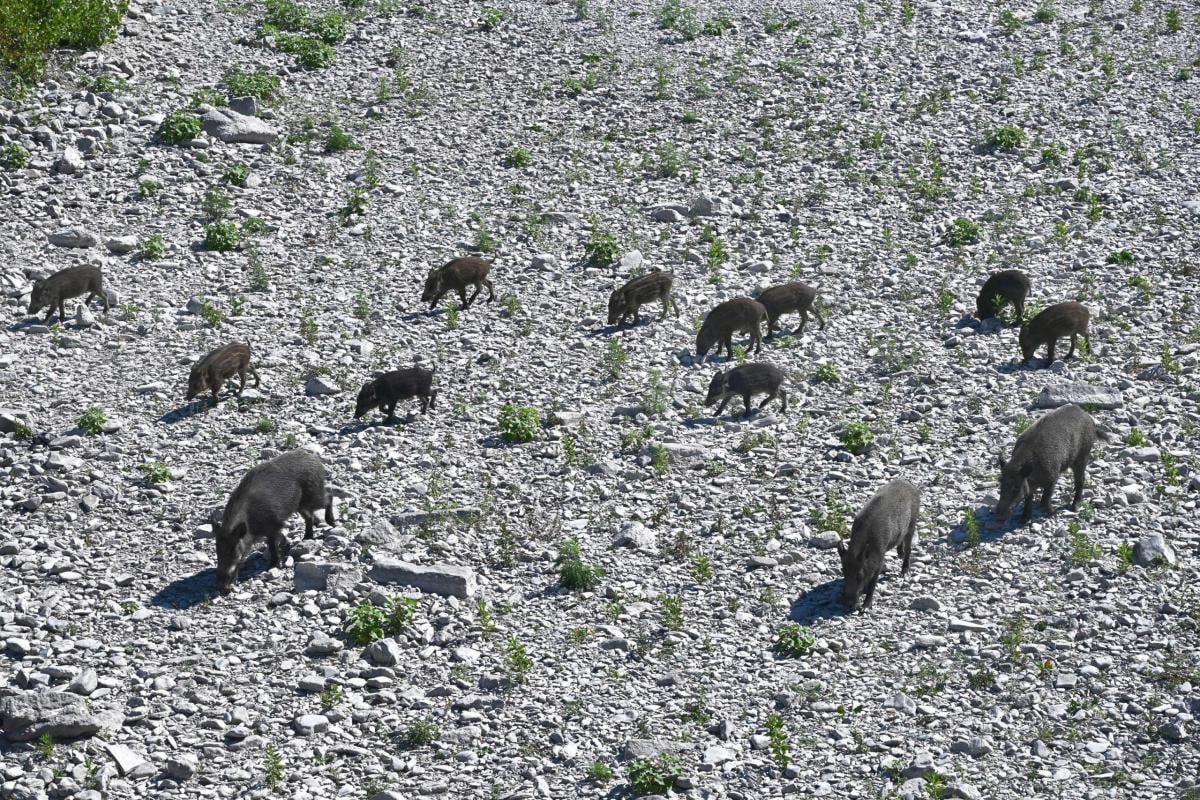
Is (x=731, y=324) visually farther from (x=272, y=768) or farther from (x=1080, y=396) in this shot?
(x=272, y=768)

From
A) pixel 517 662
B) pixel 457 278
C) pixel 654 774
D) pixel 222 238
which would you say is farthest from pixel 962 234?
pixel 654 774

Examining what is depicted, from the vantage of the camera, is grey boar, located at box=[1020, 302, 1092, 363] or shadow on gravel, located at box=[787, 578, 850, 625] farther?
grey boar, located at box=[1020, 302, 1092, 363]

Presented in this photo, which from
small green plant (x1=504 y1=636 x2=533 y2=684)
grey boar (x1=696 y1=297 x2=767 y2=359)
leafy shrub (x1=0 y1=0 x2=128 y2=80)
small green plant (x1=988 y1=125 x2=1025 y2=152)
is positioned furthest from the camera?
small green plant (x1=988 y1=125 x2=1025 y2=152)

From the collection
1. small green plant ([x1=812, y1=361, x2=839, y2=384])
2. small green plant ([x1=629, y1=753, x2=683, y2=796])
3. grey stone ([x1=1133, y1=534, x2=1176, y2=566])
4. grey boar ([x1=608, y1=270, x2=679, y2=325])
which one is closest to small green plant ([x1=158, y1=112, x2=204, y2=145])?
grey boar ([x1=608, y1=270, x2=679, y2=325])

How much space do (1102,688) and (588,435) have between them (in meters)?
7.01

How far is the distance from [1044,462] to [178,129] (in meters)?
16.3

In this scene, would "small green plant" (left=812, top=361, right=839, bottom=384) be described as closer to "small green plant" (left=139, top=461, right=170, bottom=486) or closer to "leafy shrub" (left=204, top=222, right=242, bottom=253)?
"small green plant" (left=139, top=461, right=170, bottom=486)

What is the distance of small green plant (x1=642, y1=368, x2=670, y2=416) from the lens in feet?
62.3

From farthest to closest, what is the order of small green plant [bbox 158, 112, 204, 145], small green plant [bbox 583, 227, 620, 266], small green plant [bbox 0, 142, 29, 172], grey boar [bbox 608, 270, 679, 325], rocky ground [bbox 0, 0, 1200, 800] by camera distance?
small green plant [bbox 158, 112, 204, 145]
small green plant [bbox 0, 142, 29, 172]
small green plant [bbox 583, 227, 620, 266]
grey boar [bbox 608, 270, 679, 325]
rocky ground [bbox 0, 0, 1200, 800]

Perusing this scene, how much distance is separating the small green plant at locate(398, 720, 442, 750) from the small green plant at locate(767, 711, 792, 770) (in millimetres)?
2915

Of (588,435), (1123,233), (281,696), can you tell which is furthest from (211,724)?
(1123,233)

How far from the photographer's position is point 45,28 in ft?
89.4

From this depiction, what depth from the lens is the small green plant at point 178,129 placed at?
25922 millimetres

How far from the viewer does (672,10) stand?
32.7m
